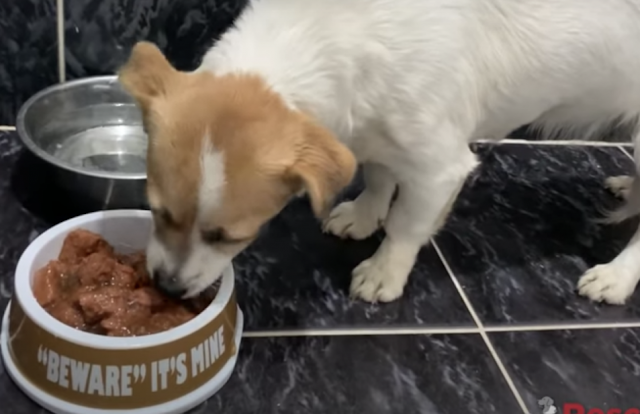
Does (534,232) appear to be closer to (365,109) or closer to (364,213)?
(364,213)

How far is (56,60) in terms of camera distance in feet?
6.10

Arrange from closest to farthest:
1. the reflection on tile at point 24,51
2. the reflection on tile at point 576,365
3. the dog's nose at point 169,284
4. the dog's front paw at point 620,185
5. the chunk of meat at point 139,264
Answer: the dog's nose at point 169,284 < the chunk of meat at point 139,264 < the reflection on tile at point 576,365 < the reflection on tile at point 24,51 < the dog's front paw at point 620,185

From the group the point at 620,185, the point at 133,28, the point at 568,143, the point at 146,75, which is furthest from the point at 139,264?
the point at 568,143

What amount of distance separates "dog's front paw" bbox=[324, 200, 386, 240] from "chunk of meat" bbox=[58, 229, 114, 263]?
0.49 metres

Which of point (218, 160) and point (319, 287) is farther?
point (319, 287)

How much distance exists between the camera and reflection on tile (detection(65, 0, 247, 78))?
1823 millimetres

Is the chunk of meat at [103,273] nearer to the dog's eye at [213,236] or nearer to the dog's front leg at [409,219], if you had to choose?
the dog's eye at [213,236]

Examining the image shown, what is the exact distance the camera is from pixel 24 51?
1.83 meters

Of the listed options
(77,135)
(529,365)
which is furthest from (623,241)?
(77,135)

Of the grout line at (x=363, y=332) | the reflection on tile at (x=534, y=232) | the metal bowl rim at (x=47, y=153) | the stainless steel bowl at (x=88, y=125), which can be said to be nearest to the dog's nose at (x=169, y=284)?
the grout line at (x=363, y=332)

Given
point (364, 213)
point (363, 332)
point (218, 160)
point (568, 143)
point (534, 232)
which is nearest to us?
point (218, 160)

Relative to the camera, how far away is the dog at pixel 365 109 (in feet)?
3.75

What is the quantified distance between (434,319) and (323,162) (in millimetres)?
502

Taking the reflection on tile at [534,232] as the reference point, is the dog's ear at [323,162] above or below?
above
